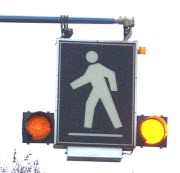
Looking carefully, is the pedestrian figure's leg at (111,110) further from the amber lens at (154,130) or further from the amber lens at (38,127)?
the amber lens at (38,127)

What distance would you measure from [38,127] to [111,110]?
600 millimetres

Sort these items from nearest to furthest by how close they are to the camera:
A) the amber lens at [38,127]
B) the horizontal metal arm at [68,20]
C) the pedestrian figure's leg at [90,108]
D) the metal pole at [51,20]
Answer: the pedestrian figure's leg at [90,108] → the amber lens at [38,127] → the horizontal metal arm at [68,20] → the metal pole at [51,20]

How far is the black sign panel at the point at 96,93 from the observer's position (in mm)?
7211

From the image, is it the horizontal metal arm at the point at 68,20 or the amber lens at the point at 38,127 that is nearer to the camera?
the amber lens at the point at 38,127

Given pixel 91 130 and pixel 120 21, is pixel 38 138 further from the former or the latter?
pixel 120 21

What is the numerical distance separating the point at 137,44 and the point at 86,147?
91 cm

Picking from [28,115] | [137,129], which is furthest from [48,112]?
[137,129]

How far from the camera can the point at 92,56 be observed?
7.34 metres

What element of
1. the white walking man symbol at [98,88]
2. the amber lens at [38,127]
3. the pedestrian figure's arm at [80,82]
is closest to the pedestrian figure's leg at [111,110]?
the white walking man symbol at [98,88]

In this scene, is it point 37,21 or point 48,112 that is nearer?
point 48,112

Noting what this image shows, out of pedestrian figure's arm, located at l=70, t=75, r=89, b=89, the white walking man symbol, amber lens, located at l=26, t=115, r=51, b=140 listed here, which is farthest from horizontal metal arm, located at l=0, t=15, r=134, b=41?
amber lens, located at l=26, t=115, r=51, b=140

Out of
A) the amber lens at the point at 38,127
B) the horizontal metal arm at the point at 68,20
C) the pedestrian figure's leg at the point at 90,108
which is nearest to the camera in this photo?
the pedestrian figure's leg at the point at 90,108

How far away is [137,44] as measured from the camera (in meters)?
7.38

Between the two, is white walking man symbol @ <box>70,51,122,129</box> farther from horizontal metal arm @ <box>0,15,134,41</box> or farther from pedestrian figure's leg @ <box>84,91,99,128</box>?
horizontal metal arm @ <box>0,15,134,41</box>
